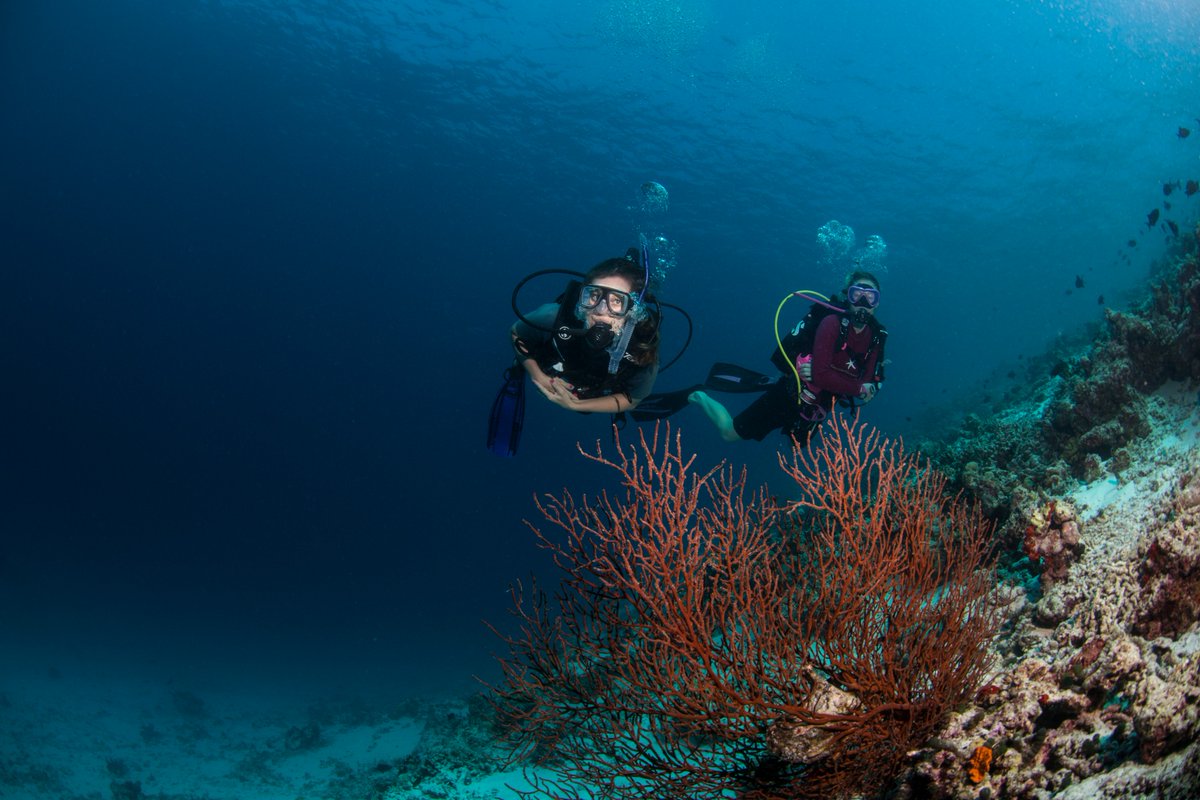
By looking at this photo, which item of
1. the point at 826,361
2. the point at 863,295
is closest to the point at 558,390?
the point at 826,361

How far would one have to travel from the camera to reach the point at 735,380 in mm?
8430

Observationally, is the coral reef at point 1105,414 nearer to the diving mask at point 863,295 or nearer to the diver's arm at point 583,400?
the diving mask at point 863,295

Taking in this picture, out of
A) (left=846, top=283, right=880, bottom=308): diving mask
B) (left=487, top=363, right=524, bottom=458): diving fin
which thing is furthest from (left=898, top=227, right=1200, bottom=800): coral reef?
(left=487, top=363, right=524, bottom=458): diving fin

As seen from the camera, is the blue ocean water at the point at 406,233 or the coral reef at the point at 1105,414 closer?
the coral reef at the point at 1105,414

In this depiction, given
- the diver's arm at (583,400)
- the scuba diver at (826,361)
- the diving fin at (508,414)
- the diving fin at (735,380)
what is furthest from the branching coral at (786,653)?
the diving fin at (735,380)

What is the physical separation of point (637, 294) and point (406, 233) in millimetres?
47671

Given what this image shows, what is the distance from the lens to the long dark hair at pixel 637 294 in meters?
5.06

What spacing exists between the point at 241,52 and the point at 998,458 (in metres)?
41.2

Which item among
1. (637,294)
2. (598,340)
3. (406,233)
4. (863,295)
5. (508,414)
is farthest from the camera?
(406,233)

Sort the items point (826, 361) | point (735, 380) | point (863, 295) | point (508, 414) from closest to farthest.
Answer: point (508, 414), point (863, 295), point (826, 361), point (735, 380)

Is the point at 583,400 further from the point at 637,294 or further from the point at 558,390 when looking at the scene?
the point at 637,294

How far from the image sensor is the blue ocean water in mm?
25766

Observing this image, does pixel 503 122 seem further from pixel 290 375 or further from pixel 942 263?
pixel 290 375

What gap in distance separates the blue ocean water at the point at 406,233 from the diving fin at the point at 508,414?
18720 millimetres
